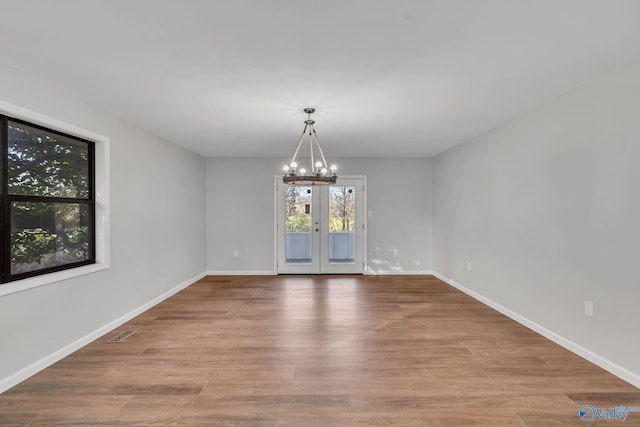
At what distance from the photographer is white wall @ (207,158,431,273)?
5.84 m

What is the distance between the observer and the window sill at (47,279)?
216cm

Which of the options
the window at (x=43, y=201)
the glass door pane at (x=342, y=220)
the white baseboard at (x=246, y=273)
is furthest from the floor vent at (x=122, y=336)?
the glass door pane at (x=342, y=220)

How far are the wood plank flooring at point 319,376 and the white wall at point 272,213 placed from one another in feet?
7.19

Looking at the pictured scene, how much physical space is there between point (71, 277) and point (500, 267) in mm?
4804

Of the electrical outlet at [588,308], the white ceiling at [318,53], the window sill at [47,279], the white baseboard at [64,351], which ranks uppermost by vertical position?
the white ceiling at [318,53]

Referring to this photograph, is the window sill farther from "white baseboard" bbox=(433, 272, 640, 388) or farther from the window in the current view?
"white baseboard" bbox=(433, 272, 640, 388)

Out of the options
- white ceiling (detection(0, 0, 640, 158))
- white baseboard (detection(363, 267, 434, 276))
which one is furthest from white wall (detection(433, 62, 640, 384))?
white baseboard (detection(363, 267, 434, 276))

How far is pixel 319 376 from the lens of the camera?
2301mm

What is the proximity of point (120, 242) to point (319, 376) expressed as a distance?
271 centimetres

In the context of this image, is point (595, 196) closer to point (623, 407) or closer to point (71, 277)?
point (623, 407)

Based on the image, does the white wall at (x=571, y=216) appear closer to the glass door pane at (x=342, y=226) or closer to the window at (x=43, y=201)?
the glass door pane at (x=342, y=226)

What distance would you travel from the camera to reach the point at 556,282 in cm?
287

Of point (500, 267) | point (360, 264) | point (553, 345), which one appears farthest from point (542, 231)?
point (360, 264)

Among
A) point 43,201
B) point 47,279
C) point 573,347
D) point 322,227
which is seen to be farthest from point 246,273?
point 573,347
